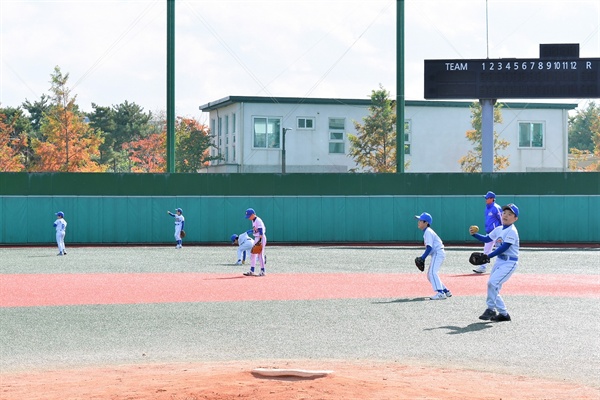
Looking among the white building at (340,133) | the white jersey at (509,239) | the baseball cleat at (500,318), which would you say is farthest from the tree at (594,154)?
the baseball cleat at (500,318)

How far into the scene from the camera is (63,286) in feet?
74.5

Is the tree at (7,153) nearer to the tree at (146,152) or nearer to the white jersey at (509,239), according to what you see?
the tree at (146,152)

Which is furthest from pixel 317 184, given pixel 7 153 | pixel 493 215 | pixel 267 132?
pixel 7 153

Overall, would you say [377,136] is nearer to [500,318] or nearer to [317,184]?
[317,184]

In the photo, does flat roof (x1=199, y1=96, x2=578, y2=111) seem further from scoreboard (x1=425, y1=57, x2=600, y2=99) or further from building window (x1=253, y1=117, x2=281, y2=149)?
scoreboard (x1=425, y1=57, x2=600, y2=99)

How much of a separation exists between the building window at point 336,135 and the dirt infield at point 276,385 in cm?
5956

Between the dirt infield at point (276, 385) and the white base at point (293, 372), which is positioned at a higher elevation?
the white base at point (293, 372)

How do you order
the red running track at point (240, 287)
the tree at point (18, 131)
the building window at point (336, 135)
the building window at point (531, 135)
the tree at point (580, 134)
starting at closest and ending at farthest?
1. the red running track at point (240, 287)
2. the building window at point (336, 135)
3. the building window at point (531, 135)
4. the tree at point (18, 131)
5. the tree at point (580, 134)

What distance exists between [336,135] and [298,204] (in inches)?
1087

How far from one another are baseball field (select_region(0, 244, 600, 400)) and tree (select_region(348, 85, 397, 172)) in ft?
143

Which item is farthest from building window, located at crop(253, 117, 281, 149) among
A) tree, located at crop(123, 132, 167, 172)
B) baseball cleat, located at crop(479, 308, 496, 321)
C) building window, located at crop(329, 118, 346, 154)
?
baseball cleat, located at crop(479, 308, 496, 321)

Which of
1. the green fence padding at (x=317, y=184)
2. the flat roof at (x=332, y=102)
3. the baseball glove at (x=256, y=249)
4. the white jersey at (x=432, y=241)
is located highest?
the flat roof at (x=332, y=102)

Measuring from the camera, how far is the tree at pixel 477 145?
7194cm

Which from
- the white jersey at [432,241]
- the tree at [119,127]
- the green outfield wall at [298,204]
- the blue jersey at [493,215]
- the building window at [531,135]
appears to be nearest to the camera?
the white jersey at [432,241]
